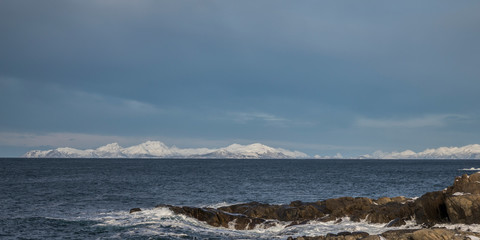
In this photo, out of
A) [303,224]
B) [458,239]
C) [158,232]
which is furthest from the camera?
[303,224]

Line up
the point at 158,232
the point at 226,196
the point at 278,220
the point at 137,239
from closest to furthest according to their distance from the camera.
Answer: the point at 137,239 < the point at 158,232 < the point at 278,220 < the point at 226,196

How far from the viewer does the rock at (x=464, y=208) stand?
2812cm

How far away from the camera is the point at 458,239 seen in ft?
71.7

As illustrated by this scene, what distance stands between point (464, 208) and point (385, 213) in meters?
7.79

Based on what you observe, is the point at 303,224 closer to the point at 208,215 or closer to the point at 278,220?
the point at 278,220

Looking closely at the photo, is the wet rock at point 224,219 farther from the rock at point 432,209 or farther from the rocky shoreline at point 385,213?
the rock at point 432,209

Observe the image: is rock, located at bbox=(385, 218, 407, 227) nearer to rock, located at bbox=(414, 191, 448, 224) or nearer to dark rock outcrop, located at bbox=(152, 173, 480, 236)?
dark rock outcrop, located at bbox=(152, 173, 480, 236)

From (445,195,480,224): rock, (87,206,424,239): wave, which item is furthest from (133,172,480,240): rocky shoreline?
(87,206,424,239): wave

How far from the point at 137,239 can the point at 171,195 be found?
35.2 meters

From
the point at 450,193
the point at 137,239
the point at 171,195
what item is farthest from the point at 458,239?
the point at 171,195

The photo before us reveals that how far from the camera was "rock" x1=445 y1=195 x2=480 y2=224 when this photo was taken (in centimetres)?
2812

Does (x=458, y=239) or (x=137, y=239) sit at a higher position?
(x=458, y=239)

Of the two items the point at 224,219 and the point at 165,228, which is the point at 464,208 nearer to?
the point at 224,219

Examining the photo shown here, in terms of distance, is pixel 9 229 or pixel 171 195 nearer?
pixel 9 229
